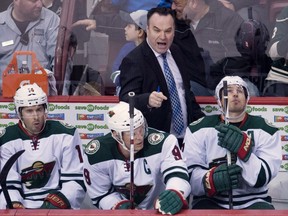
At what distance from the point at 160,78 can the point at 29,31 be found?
165 cm

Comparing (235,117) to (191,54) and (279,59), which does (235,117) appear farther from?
(279,59)

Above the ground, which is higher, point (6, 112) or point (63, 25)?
point (63, 25)

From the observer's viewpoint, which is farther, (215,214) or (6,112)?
(6,112)

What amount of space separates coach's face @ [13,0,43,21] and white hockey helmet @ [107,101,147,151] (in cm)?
233

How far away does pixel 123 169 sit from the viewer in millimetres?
6547

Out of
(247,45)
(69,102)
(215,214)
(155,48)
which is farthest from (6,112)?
(215,214)

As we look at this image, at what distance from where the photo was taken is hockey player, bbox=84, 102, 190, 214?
6.43 metres

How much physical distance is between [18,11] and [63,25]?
17.6 inches

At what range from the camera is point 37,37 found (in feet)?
27.7

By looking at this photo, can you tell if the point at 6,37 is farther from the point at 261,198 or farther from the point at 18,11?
the point at 261,198

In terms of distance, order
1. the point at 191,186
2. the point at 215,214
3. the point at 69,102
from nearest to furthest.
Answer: the point at 215,214
the point at 191,186
the point at 69,102

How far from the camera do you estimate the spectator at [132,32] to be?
8.17 meters

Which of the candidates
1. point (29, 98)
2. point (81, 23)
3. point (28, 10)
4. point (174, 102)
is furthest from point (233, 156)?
point (28, 10)

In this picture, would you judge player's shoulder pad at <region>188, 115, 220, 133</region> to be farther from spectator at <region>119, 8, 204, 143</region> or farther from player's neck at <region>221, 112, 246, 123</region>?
spectator at <region>119, 8, 204, 143</region>
